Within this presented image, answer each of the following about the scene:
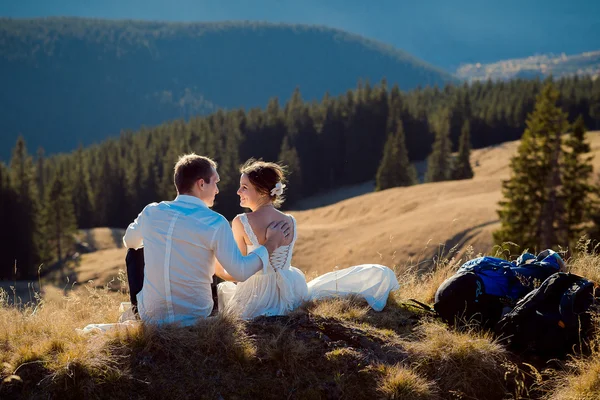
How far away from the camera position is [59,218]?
50719mm

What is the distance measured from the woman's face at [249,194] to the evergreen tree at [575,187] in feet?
79.4

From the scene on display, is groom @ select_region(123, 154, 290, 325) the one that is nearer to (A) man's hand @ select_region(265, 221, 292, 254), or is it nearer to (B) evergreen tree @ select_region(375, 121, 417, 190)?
(A) man's hand @ select_region(265, 221, 292, 254)

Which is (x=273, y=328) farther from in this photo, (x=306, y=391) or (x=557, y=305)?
(x=557, y=305)

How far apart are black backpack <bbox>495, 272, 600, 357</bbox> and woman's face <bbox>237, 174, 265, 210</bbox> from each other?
8.91 ft

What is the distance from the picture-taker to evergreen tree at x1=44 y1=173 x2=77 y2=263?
50.3 meters

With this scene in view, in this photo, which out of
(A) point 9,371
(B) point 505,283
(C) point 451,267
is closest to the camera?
(A) point 9,371

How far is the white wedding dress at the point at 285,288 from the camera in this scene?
5809mm

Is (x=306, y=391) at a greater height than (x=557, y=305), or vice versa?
(x=557, y=305)

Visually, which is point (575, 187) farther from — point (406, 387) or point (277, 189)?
point (406, 387)

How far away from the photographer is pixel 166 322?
16.3 ft

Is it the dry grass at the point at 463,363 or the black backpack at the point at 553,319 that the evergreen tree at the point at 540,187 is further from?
the dry grass at the point at 463,363

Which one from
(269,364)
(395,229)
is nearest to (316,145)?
(395,229)

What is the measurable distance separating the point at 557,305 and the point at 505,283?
673 mm

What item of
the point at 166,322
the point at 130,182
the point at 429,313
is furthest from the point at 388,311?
the point at 130,182
